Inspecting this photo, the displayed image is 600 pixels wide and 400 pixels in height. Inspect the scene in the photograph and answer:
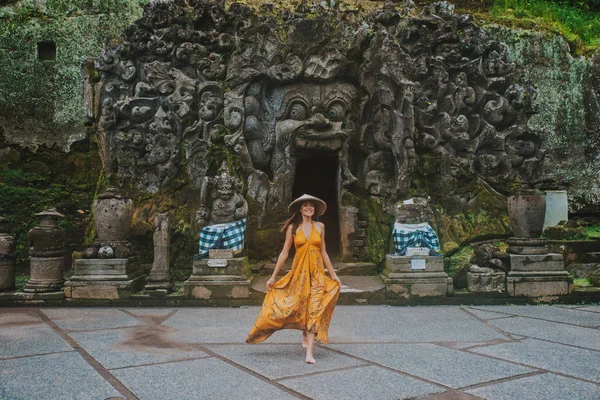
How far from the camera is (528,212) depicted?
7859 millimetres

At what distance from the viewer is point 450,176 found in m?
9.73

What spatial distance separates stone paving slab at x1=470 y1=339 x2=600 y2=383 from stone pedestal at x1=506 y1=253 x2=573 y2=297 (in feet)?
7.87

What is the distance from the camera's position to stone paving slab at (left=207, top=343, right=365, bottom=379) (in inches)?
166

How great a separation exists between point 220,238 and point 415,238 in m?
3.07

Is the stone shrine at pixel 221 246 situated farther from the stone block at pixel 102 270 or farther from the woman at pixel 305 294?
the woman at pixel 305 294

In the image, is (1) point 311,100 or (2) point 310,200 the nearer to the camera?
(2) point 310,200

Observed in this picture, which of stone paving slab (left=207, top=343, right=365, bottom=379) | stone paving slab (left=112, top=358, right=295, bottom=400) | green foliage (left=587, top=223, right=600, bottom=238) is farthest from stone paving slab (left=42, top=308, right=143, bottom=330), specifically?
green foliage (left=587, top=223, right=600, bottom=238)

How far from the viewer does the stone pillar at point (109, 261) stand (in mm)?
7625

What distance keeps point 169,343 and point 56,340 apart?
1243 millimetres

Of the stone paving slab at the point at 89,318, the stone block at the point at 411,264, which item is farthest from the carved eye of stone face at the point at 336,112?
the stone paving slab at the point at 89,318

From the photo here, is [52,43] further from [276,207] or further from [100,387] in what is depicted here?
[100,387]

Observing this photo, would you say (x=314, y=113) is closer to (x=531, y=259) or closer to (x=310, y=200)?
(x=531, y=259)

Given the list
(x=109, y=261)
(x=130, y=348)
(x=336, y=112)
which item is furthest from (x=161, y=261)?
(x=336, y=112)

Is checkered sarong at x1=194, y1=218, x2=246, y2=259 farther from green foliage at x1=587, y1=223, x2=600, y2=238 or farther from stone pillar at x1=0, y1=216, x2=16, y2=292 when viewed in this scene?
A: green foliage at x1=587, y1=223, x2=600, y2=238
